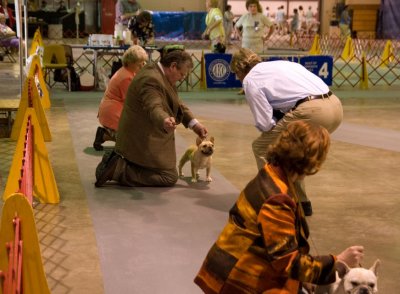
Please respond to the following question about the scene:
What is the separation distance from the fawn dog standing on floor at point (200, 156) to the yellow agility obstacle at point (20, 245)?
282cm

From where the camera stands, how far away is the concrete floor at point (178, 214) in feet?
13.7

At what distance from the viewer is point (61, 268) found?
13.8ft

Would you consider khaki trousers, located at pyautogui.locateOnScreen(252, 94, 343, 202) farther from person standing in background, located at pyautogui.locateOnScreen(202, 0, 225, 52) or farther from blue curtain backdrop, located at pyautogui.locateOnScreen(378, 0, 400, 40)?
blue curtain backdrop, located at pyautogui.locateOnScreen(378, 0, 400, 40)

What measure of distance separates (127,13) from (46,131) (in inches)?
286

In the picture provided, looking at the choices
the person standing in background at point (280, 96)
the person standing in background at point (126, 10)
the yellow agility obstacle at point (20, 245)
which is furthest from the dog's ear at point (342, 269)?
the person standing in background at point (126, 10)

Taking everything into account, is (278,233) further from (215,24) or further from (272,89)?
(215,24)

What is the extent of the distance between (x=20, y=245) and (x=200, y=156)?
334 cm

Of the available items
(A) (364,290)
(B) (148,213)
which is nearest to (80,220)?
(B) (148,213)

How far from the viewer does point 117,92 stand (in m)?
7.35

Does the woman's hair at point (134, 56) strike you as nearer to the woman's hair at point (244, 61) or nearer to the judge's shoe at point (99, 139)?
the judge's shoe at point (99, 139)

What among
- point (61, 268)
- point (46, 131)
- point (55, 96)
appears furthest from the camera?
point (55, 96)

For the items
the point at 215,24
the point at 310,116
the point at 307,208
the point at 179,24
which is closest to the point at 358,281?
the point at 310,116

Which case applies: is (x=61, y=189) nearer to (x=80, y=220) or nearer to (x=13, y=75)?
(x=80, y=220)

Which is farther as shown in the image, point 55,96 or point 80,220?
point 55,96
